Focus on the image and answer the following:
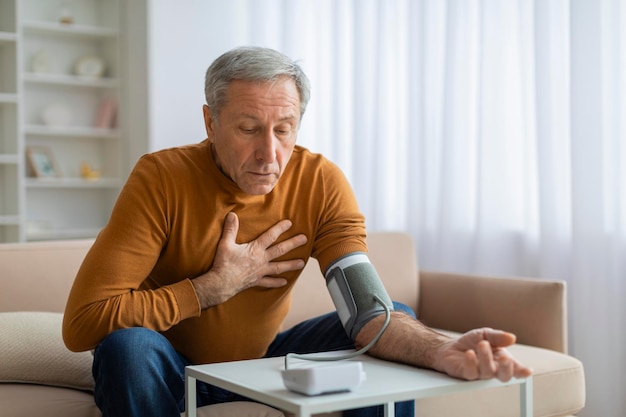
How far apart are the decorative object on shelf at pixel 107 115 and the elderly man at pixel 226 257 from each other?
319 centimetres

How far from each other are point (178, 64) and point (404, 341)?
3.17 meters

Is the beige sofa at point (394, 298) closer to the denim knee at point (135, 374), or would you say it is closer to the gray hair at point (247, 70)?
the denim knee at point (135, 374)

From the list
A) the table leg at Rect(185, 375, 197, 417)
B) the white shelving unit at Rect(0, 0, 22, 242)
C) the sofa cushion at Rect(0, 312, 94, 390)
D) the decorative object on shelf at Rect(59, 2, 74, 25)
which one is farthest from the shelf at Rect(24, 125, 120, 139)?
the table leg at Rect(185, 375, 197, 417)

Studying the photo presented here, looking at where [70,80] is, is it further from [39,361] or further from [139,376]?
[139,376]

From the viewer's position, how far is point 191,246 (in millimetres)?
1782

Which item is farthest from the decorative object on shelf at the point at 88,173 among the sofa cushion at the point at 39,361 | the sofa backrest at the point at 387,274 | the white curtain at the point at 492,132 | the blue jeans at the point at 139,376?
the blue jeans at the point at 139,376

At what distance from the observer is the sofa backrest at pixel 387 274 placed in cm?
267

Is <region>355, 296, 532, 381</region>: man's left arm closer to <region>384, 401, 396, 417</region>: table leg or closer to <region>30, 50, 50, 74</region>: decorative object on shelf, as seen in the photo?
<region>384, 401, 396, 417</region>: table leg

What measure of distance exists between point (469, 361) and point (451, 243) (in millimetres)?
2161

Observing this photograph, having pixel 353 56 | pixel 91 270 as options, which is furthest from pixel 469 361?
pixel 353 56

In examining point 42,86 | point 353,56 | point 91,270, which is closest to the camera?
point 91,270

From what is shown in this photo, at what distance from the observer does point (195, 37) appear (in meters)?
4.40

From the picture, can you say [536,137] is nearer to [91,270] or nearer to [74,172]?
[91,270]

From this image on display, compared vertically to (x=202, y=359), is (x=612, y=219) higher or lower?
higher
